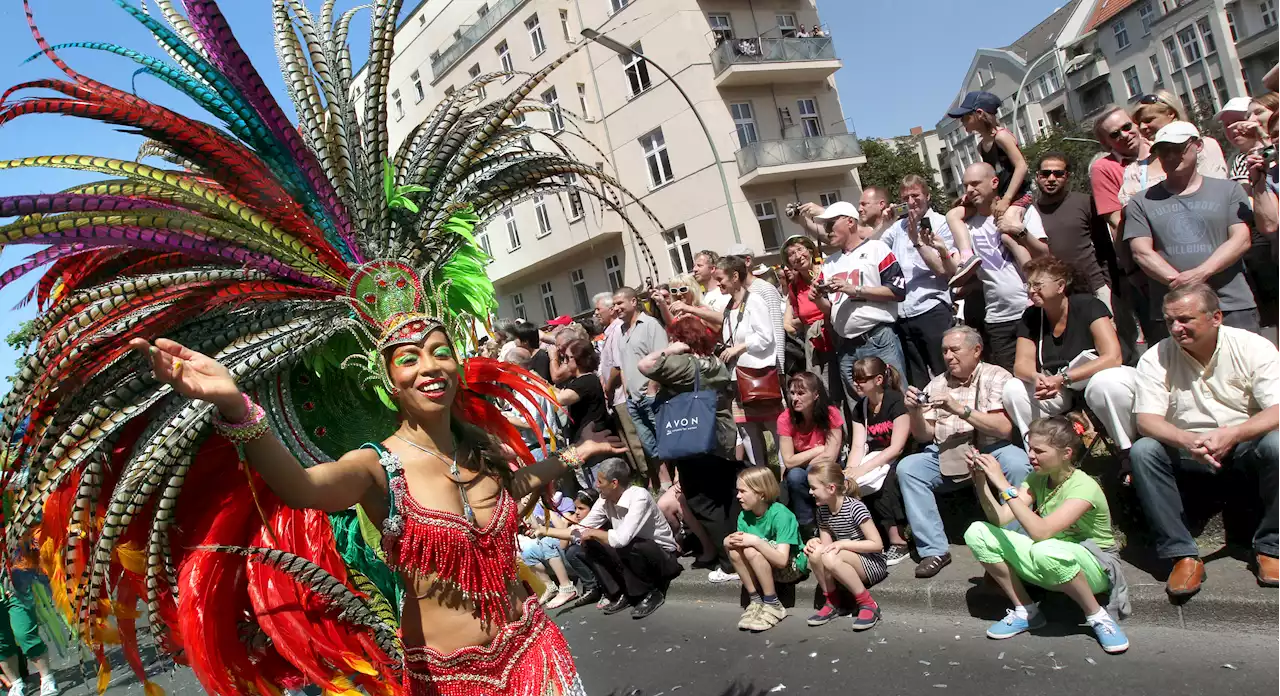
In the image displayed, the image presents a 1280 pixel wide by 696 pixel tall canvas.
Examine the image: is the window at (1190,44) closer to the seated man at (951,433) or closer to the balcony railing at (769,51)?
the balcony railing at (769,51)

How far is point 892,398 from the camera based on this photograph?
230 inches

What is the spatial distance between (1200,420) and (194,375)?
4227 mm

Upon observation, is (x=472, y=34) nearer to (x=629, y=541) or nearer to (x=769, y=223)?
(x=769, y=223)

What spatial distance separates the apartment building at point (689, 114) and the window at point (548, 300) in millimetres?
1374

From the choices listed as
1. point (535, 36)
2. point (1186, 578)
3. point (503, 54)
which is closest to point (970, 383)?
point (1186, 578)

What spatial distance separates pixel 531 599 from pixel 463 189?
53.5 inches

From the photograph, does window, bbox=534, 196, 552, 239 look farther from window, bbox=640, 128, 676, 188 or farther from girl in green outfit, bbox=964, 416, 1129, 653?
girl in green outfit, bbox=964, 416, 1129, 653

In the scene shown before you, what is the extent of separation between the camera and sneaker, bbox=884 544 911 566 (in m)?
5.80

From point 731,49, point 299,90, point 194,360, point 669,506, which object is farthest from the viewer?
point 731,49

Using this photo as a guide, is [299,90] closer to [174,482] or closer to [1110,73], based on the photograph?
[174,482]

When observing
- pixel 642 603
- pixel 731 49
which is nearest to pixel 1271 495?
pixel 642 603

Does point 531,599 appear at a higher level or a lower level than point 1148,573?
higher

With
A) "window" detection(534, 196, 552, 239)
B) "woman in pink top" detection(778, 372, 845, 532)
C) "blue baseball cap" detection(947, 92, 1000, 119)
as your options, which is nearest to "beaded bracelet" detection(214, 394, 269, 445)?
"woman in pink top" detection(778, 372, 845, 532)

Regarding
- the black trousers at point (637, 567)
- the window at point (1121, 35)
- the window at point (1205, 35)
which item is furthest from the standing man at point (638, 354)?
the window at point (1121, 35)
